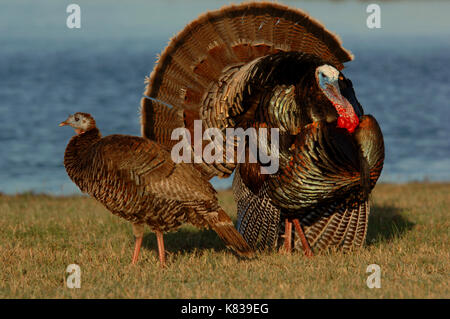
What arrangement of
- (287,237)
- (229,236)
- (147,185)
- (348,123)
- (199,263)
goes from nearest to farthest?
1. (348,123)
2. (147,185)
3. (229,236)
4. (199,263)
5. (287,237)

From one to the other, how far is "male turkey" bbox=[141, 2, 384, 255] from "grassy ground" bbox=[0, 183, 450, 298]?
0.45m

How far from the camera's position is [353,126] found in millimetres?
5172

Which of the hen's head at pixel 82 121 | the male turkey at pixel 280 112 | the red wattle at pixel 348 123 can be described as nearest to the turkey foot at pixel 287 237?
the male turkey at pixel 280 112

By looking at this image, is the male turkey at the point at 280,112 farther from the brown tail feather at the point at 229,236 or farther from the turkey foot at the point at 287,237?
the brown tail feather at the point at 229,236

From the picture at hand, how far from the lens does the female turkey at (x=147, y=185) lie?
211 inches

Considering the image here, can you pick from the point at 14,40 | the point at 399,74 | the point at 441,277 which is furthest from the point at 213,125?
the point at 14,40

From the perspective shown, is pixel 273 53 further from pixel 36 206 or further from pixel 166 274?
pixel 36 206

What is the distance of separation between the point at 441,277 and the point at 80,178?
10.7 ft

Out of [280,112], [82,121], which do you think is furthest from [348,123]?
[82,121]

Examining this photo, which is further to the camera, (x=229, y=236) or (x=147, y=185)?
(x=229, y=236)

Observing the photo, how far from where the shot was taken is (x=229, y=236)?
5.50m

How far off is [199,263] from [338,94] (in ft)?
6.70

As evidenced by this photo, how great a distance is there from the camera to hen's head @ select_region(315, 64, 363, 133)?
5164mm

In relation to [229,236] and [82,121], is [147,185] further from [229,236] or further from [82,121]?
[82,121]
